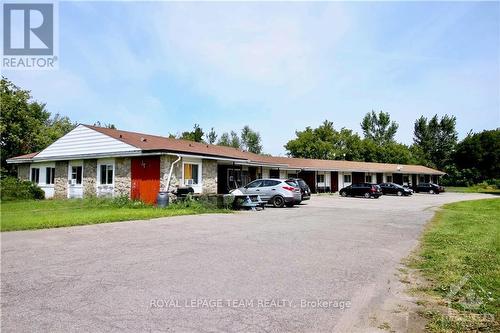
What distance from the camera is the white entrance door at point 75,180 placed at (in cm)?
2398

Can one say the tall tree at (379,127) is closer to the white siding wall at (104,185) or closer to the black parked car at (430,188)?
the black parked car at (430,188)

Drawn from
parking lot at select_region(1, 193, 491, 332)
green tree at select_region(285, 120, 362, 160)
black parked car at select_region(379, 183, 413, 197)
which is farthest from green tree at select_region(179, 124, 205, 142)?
parking lot at select_region(1, 193, 491, 332)

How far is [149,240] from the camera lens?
366 inches

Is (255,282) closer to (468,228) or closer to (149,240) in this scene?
(149,240)

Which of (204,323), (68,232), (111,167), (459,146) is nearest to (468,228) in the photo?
(204,323)

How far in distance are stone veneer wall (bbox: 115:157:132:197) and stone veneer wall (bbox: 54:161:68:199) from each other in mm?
5604

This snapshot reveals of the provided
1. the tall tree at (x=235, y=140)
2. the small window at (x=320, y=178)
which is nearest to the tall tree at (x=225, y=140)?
the tall tree at (x=235, y=140)

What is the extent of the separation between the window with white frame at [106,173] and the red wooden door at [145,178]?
217 cm

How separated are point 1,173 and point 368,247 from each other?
33.8 metres

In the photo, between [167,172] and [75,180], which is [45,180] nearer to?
[75,180]

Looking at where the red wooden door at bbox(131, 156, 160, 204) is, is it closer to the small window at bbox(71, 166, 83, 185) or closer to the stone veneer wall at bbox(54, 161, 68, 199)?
the small window at bbox(71, 166, 83, 185)

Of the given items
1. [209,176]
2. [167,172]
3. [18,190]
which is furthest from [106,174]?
[18,190]

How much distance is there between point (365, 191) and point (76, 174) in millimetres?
25850

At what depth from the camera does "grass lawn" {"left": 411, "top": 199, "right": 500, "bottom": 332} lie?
4270 mm
